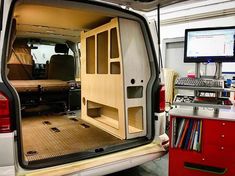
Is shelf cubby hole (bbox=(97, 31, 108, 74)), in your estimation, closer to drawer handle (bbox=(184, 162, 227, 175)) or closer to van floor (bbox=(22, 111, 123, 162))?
van floor (bbox=(22, 111, 123, 162))

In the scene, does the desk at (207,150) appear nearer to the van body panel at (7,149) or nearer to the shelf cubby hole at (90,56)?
the van body panel at (7,149)

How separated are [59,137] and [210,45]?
7.33ft

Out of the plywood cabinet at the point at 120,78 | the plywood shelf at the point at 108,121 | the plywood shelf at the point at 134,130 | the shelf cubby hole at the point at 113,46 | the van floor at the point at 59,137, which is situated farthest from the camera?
the plywood shelf at the point at 108,121

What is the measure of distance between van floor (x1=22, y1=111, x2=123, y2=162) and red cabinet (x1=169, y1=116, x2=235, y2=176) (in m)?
0.78

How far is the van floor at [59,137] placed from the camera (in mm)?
2461

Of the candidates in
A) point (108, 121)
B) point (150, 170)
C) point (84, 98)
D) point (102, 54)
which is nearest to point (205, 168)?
point (150, 170)

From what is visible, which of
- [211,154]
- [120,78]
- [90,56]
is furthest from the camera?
[90,56]

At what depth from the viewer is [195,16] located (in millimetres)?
5824

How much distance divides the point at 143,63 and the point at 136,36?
1.12 ft

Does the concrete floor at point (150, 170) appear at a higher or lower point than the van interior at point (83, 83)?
lower

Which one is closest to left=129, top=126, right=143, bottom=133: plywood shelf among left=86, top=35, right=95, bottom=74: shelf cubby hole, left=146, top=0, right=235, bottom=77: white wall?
left=86, top=35, right=95, bottom=74: shelf cubby hole

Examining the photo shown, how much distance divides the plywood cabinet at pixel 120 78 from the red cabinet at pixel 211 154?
22.9 inches

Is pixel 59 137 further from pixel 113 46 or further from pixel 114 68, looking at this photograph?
pixel 113 46

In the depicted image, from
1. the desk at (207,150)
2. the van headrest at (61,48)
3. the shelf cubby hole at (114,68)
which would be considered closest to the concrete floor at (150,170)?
the desk at (207,150)
